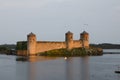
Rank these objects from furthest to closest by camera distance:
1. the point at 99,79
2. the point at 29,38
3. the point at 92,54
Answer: the point at 92,54, the point at 29,38, the point at 99,79

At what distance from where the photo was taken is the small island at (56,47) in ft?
205

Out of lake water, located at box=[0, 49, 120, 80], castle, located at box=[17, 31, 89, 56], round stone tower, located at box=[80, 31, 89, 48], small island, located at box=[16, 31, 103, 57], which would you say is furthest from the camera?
round stone tower, located at box=[80, 31, 89, 48]

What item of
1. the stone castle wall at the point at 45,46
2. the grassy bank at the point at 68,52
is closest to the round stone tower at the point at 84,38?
the grassy bank at the point at 68,52

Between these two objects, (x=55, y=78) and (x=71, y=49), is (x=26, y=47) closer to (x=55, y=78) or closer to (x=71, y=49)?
(x=71, y=49)

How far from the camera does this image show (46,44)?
6309 cm

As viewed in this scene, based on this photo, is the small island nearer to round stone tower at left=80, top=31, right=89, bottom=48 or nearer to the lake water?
round stone tower at left=80, top=31, right=89, bottom=48

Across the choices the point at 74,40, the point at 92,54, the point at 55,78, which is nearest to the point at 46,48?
the point at 74,40

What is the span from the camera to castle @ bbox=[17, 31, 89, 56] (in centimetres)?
6241

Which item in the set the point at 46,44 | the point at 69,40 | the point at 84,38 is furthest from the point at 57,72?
the point at 84,38

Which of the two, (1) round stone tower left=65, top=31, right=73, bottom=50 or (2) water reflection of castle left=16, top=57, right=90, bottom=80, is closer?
(2) water reflection of castle left=16, top=57, right=90, bottom=80

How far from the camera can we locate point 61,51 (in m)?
65.4

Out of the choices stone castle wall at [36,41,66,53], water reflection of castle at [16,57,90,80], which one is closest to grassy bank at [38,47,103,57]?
stone castle wall at [36,41,66,53]

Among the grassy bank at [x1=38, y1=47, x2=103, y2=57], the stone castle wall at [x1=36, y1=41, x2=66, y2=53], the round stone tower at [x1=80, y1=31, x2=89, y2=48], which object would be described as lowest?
the grassy bank at [x1=38, y1=47, x2=103, y2=57]

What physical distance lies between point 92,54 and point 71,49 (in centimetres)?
771
